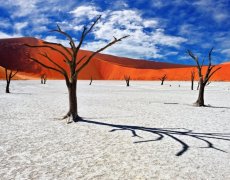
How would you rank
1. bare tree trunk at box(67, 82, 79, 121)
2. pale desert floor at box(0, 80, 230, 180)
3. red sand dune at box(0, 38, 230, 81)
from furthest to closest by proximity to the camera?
red sand dune at box(0, 38, 230, 81) → bare tree trunk at box(67, 82, 79, 121) → pale desert floor at box(0, 80, 230, 180)

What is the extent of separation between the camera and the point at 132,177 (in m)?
5.38

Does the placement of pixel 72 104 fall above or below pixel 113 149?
above

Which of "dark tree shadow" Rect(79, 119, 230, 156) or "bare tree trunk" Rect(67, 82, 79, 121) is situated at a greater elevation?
"bare tree trunk" Rect(67, 82, 79, 121)

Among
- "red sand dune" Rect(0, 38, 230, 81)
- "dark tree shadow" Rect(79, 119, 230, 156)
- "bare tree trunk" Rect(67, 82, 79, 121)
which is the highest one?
"red sand dune" Rect(0, 38, 230, 81)

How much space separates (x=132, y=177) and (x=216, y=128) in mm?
5731

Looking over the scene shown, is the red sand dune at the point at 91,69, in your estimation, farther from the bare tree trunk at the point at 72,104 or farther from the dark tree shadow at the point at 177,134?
the dark tree shadow at the point at 177,134

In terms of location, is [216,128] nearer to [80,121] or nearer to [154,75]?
[80,121]

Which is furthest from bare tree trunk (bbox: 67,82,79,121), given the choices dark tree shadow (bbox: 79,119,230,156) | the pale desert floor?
dark tree shadow (bbox: 79,119,230,156)

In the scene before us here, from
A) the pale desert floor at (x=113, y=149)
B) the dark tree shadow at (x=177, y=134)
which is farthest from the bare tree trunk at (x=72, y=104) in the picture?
the dark tree shadow at (x=177, y=134)

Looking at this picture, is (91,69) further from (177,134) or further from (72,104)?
(177,134)

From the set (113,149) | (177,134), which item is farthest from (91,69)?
(113,149)

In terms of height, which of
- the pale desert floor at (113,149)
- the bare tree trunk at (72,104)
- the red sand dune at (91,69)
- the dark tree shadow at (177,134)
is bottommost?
the pale desert floor at (113,149)

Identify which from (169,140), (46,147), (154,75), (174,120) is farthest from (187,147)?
(154,75)

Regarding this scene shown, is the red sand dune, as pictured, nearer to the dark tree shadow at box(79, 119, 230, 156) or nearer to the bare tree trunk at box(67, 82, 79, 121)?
the bare tree trunk at box(67, 82, 79, 121)
